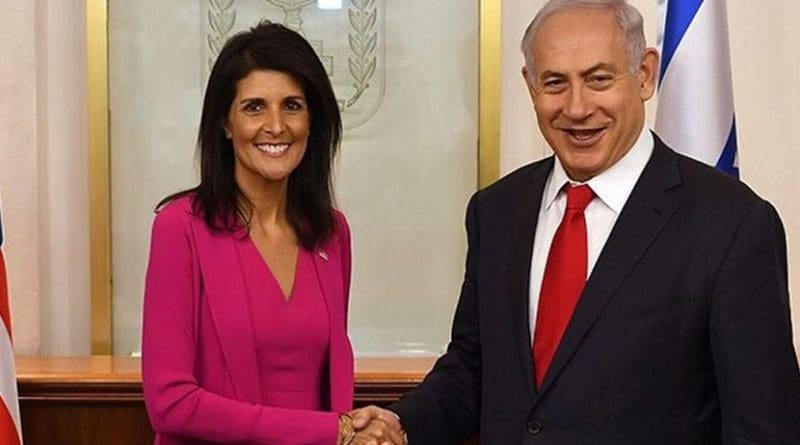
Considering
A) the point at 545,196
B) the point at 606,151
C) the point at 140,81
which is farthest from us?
the point at 140,81

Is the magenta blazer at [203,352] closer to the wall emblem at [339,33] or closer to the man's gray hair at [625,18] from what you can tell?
the man's gray hair at [625,18]

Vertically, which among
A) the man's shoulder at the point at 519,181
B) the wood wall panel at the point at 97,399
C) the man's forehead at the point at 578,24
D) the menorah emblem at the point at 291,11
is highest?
the menorah emblem at the point at 291,11

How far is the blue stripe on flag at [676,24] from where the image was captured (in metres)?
2.57

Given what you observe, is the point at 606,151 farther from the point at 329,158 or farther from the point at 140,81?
the point at 140,81

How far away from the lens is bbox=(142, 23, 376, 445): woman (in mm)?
2188

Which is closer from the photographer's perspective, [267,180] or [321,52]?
[267,180]

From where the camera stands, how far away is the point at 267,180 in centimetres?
237

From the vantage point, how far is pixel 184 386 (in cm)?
218

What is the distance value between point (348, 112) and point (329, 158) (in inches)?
53.1

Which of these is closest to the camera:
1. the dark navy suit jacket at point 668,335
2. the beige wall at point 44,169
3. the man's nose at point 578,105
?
the dark navy suit jacket at point 668,335

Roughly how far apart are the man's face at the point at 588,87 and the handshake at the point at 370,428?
0.63m

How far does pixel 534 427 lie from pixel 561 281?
222 millimetres

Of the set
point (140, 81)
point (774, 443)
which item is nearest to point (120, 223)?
point (140, 81)

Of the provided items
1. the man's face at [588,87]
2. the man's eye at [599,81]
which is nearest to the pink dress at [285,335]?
the man's face at [588,87]
